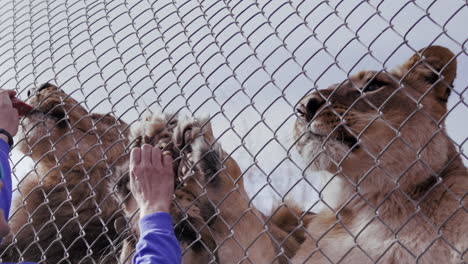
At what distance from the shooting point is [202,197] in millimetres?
3385

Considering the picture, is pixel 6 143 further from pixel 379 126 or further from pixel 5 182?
pixel 379 126

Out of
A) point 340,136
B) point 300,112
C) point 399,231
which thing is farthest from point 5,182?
point 399,231

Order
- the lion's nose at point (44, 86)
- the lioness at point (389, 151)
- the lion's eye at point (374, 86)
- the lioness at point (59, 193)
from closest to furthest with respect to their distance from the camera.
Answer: the lioness at point (389, 151) → the lion's eye at point (374, 86) → the lioness at point (59, 193) → the lion's nose at point (44, 86)

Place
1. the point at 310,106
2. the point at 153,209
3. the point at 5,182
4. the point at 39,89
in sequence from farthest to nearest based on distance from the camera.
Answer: the point at 39,89, the point at 310,106, the point at 5,182, the point at 153,209

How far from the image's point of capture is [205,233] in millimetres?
3539

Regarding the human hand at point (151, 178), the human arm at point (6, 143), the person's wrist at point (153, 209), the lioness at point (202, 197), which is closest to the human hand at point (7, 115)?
the human arm at point (6, 143)

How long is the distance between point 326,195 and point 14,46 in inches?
92.6

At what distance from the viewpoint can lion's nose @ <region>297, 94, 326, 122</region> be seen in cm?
316

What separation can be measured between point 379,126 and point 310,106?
35 centimetres

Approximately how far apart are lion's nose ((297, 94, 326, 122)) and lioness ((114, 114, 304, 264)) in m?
0.43

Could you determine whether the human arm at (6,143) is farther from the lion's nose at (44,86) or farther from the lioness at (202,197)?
the lion's nose at (44,86)

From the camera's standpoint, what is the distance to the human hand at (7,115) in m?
3.17

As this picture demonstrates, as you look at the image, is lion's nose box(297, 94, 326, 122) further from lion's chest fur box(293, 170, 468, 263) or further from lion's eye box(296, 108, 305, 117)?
lion's chest fur box(293, 170, 468, 263)

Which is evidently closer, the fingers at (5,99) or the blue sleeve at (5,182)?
the blue sleeve at (5,182)
